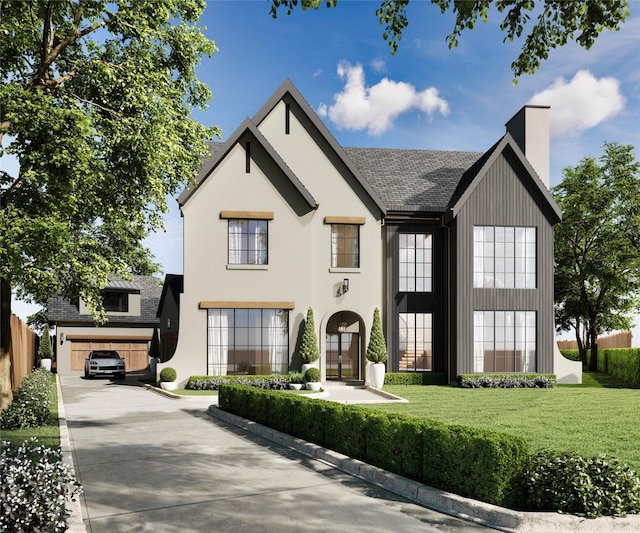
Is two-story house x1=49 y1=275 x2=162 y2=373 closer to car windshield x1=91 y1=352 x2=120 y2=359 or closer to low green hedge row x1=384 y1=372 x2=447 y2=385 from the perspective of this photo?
car windshield x1=91 y1=352 x2=120 y2=359

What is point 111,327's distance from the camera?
4628 centimetres

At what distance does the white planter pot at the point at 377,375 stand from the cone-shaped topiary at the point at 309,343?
2.48 m

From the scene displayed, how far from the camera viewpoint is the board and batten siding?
28750 millimetres

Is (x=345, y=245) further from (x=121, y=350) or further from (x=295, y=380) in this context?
(x=121, y=350)

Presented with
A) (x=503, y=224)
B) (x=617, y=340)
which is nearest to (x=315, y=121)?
(x=503, y=224)

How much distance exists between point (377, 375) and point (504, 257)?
798cm

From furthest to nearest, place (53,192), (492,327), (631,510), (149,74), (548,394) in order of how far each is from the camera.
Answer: (492,327)
(548,394)
(149,74)
(53,192)
(631,510)

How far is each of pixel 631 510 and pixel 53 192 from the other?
12.5 metres

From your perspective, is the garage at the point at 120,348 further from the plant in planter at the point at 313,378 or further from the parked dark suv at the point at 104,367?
the plant in planter at the point at 313,378

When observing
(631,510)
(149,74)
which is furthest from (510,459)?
(149,74)

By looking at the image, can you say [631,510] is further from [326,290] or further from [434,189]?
[434,189]

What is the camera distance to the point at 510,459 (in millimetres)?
8188

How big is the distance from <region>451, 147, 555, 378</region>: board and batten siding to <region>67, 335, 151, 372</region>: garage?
26462 mm

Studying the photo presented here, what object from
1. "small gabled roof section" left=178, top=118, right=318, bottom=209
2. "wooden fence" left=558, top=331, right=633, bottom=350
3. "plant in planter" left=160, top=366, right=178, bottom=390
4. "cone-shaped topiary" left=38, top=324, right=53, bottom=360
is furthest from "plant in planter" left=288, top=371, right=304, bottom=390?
"cone-shaped topiary" left=38, top=324, right=53, bottom=360
